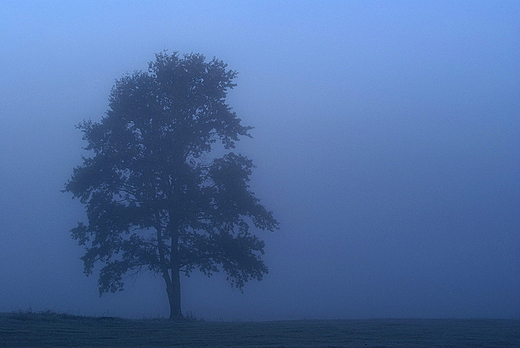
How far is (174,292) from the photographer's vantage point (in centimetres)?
2339

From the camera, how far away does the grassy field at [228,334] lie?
1362cm

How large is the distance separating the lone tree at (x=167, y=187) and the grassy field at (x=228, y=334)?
560 cm

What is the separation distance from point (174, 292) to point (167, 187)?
418cm

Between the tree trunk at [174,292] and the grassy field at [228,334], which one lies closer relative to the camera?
the grassy field at [228,334]

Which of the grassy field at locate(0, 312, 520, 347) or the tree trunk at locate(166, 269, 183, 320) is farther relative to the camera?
the tree trunk at locate(166, 269, 183, 320)

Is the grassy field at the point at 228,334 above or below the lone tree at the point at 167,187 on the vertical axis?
below

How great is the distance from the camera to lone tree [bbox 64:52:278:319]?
917 inches

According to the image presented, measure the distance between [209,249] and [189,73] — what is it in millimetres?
7220

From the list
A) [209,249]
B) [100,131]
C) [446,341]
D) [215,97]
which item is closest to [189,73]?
[215,97]

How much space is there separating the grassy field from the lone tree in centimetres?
560

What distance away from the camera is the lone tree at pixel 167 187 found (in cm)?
2328

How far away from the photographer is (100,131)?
24.2m

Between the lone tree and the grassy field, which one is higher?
the lone tree

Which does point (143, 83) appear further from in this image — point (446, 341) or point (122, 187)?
point (446, 341)
